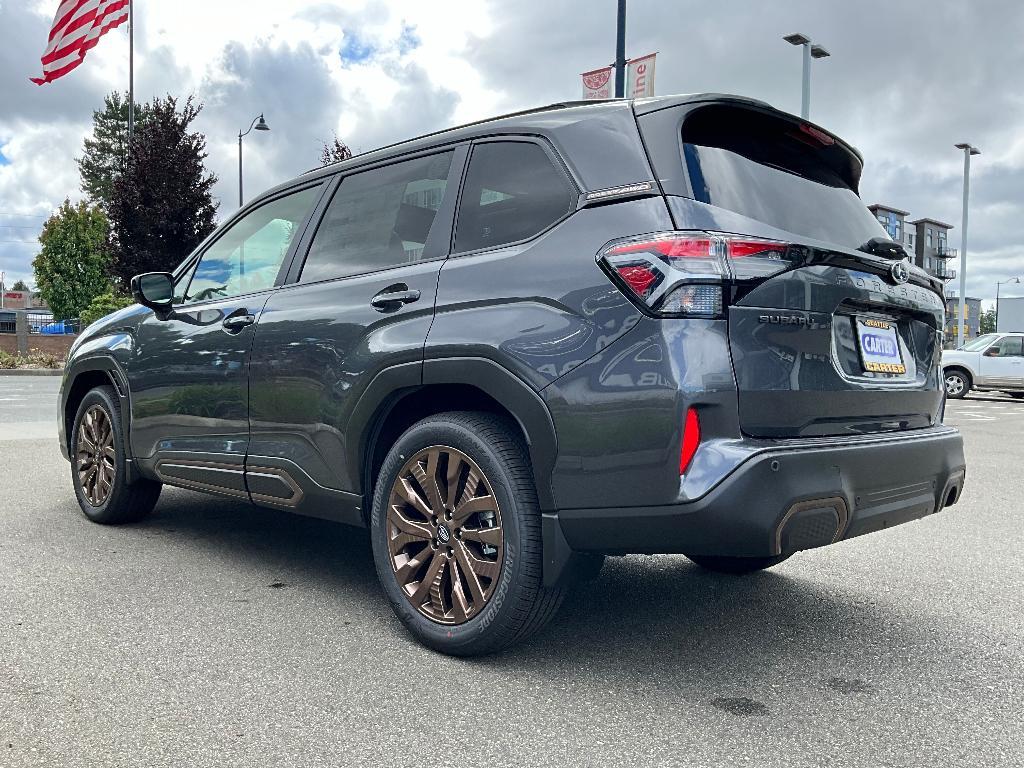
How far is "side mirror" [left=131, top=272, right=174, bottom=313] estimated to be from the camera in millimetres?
4555

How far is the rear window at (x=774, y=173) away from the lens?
287cm

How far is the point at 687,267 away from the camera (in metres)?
2.64

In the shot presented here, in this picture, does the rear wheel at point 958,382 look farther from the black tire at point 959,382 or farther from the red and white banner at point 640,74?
the red and white banner at point 640,74

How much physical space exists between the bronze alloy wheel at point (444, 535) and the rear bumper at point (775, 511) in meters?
0.26

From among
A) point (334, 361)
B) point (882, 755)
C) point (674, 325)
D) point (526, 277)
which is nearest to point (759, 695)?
point (882, 755)

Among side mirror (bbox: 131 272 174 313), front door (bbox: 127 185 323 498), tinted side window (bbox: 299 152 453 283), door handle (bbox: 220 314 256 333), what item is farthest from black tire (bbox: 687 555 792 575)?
side mirror (bbox: 131 272 174 313)

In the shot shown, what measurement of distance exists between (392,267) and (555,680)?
5.36 ft

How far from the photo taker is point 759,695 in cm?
281

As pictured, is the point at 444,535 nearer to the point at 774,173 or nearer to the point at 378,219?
the point at 378,219

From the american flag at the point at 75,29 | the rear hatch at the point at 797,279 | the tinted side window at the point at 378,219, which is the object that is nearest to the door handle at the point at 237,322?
the tinted side window at the point at 378,219

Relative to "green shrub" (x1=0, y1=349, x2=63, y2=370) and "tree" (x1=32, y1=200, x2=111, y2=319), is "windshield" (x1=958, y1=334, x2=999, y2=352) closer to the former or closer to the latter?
"green shrub" (x1=0, y1=349, x2=63, y2=370)

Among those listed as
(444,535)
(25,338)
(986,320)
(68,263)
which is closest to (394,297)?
(444,535)

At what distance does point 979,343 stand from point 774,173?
72.8 ft

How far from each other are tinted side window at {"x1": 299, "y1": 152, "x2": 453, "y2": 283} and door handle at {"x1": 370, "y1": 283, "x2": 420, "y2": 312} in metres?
0.16
